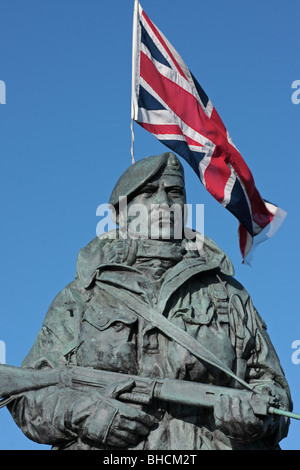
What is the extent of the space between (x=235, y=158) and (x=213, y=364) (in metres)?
4.38

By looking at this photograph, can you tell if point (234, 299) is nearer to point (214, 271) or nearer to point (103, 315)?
point (214, 271)

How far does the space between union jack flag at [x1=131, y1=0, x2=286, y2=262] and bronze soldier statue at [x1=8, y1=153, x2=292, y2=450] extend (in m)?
1.48

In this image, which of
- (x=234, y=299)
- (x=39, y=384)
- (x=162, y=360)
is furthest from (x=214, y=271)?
(x=39, y=384)

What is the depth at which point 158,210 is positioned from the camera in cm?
1412

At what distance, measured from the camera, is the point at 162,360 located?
13266 millimetres

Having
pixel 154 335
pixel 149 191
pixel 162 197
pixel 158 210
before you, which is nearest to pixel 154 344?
pixel 154 335

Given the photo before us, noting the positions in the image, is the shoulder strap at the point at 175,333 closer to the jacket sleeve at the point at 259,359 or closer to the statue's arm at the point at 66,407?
the jacket sleeve at the point at 259,359

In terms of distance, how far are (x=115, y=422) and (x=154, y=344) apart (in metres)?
1.18

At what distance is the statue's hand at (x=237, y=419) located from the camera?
Answer: 40.7ft

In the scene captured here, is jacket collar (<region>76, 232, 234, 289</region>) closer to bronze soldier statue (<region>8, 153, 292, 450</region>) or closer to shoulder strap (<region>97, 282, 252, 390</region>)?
bronze soldier statue (<region>8, 153, 292, 450</region>)

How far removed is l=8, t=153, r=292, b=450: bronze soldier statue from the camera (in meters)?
12.8

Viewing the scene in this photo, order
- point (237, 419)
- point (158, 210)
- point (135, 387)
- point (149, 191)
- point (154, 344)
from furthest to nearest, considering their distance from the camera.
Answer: point (149, 191)
point (158, 210)
point (154, 344)
point (135, 387)
point (237, 419)

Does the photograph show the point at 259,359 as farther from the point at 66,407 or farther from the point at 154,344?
the point at 66,407

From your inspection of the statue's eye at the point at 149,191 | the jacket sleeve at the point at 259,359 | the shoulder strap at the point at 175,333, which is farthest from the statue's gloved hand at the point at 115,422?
the statue's eye at the point at 149,191
